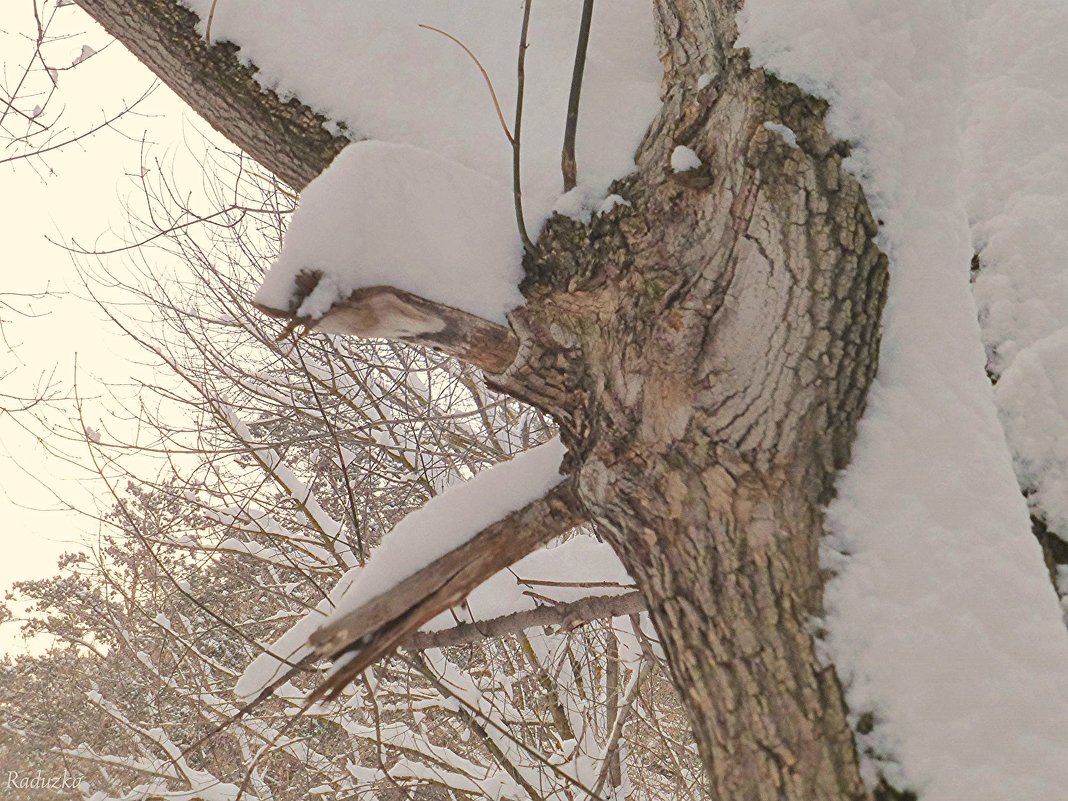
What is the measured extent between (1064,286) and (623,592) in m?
1.34

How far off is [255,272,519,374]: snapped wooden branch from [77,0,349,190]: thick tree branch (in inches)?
25.0

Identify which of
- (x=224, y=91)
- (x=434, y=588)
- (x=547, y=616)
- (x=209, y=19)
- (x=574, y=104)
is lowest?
(x=434, y=588)

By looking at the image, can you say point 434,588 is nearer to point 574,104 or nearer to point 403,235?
point 403,235

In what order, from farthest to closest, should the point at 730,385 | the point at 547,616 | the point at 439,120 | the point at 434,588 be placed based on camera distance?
the point at 547,616
the point at 439,120
the point at 434,588
the point at 730,385

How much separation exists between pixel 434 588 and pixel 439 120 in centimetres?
103

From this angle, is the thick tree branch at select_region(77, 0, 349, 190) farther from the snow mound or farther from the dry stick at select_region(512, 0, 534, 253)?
the dry stick at select_region(512, 0, 534, 253)

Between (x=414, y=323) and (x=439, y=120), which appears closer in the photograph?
(x=414, y=323)

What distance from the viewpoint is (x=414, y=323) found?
117 centimetres

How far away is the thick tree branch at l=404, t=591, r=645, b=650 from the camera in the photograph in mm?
1999

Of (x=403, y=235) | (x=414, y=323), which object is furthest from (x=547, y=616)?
(x=403, y=235)

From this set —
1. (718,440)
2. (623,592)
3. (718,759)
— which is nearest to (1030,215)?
(718,440)

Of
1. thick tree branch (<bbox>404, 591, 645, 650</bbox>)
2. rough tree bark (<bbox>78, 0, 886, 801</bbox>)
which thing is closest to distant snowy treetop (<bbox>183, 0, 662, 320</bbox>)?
rough tree bark (<bbox>78, 0, 886, 801</bbox>)

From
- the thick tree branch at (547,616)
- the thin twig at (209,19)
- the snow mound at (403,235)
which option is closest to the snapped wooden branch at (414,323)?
the snow mound at (403,235)
